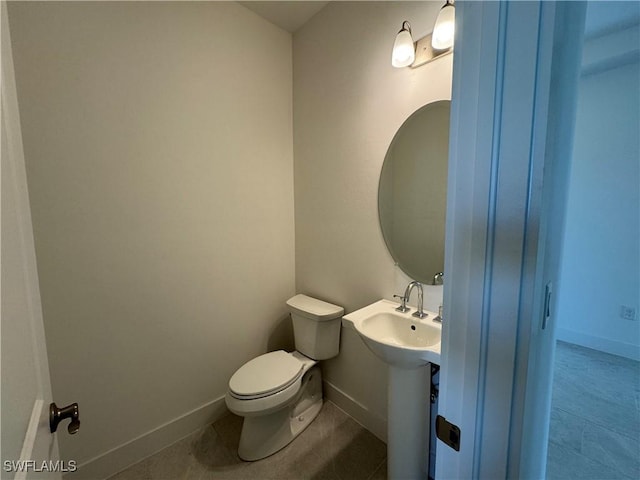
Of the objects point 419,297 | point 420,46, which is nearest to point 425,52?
point 420,46

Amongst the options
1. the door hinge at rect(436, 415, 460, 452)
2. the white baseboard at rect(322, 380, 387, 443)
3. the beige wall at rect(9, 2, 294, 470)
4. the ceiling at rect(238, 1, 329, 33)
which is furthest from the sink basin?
the ceiling at rect(238, 1, 329, 33)

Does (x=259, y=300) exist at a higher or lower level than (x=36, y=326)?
lower

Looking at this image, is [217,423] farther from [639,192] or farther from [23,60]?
[639,192]

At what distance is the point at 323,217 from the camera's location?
72.8 inches

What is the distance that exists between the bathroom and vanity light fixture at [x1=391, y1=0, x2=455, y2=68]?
51mm

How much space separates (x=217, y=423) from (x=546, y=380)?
1873 millimetres

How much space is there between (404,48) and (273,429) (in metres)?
2.12

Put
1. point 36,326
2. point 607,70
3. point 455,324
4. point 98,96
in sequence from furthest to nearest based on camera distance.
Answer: point 98,96 < point 607,70 < point 36,326 < point 455,324

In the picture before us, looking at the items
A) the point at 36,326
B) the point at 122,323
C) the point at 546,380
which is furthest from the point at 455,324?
the point at 122,323

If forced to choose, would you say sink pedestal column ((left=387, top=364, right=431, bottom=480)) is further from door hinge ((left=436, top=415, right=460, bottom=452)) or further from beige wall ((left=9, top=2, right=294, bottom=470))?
beige wall ((left=9, top=2, right=294, bottom=470))

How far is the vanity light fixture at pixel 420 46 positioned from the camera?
1.11m

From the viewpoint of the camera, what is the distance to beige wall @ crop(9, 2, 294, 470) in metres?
1.19

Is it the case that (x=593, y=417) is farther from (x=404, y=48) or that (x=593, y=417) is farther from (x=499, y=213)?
(x=404, y=48)

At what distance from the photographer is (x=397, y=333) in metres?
1.38
